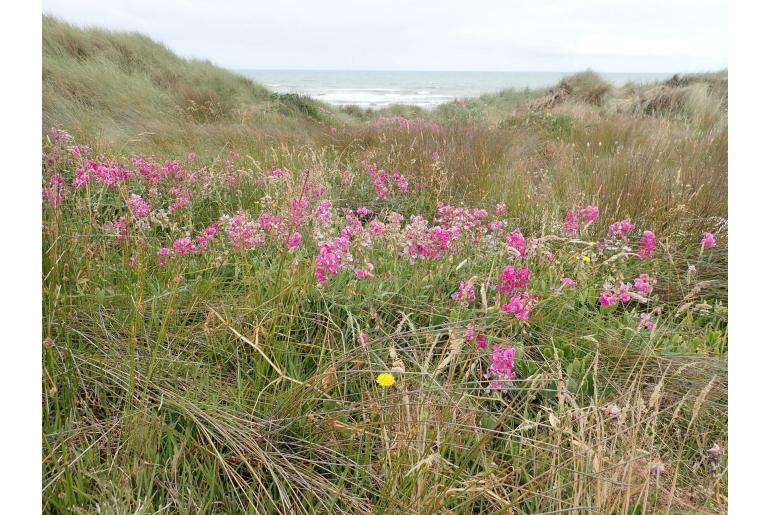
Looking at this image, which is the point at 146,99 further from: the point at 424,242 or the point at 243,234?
the point at 424,242

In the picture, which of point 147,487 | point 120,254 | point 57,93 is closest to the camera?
point 147,487

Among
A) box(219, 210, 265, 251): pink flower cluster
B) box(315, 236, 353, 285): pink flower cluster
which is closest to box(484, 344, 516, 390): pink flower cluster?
box(315, 236, 353, 285): pink flower cluster

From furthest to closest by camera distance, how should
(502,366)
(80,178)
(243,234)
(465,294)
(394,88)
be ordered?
1. (394,88)
2. (80,178)
3. (243,234)
4. (465,294)
5. (502,366)

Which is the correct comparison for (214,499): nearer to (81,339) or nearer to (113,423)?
(113,423)

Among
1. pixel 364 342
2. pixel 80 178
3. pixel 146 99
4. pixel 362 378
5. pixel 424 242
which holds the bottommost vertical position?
pixel 362 378

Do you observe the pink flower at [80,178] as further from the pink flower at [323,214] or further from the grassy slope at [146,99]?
the grassy slope at [146,99]

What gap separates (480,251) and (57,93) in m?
9.06

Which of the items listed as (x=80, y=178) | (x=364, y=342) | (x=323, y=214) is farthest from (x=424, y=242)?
(x=80, y=178)

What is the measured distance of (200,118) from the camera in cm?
1039

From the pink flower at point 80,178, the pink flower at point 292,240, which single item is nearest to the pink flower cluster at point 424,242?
the pink flower at point 292,240

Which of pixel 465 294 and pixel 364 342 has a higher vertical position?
pixel 465 294

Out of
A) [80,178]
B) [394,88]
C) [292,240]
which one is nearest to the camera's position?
[292,240]

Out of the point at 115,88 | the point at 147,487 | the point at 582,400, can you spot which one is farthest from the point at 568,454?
the point at 115,88

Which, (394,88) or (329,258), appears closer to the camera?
(329,258)
